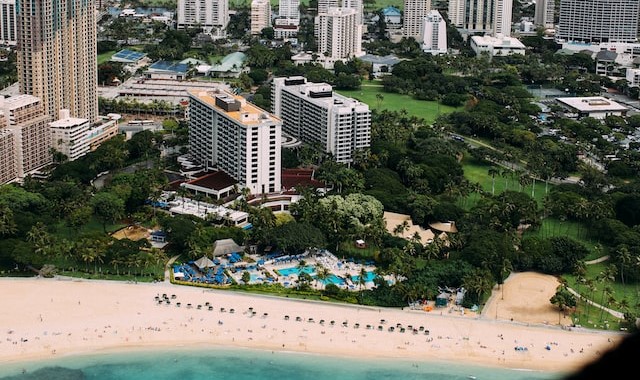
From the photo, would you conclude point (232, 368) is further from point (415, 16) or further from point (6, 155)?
point (415, 16)

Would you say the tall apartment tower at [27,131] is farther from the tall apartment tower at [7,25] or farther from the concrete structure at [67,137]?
the tall apartment tower at [7,25]

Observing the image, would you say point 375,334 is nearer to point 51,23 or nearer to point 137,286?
point 137,286

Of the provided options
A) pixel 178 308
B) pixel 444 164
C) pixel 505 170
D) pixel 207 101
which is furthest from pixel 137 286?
pixel 505 170

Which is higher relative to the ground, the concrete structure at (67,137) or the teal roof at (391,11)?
the teal roof at (391,11)

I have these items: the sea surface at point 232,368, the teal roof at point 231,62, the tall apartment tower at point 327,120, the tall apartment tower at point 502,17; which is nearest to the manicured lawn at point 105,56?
the teal roof at point 231,62

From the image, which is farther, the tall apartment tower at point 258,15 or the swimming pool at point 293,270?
the tall apartment tower at point 258,15
